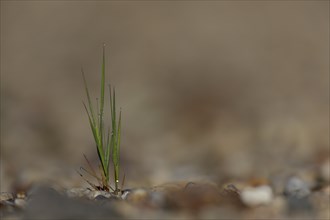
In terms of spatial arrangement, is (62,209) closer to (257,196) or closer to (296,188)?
(257,196)

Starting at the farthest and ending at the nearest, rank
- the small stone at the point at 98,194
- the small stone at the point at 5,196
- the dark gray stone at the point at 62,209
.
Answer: the small stone at the point at 5,196, the small stone at the point at 98,194, the dark gray stone at the point at 62,209

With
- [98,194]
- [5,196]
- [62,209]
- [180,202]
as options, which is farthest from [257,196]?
[5,196]

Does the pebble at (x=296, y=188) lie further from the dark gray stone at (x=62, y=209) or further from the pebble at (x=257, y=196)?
the dark gray stone at (x=62, y=209)

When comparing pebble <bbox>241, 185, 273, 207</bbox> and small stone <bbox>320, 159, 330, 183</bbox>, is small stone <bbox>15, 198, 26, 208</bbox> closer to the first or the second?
pebble <bbox>241, 185, 273, 207</bbox>

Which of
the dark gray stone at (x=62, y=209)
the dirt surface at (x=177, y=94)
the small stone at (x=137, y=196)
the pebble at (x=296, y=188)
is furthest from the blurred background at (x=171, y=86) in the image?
the dark gray stone at (x=62, y=209)

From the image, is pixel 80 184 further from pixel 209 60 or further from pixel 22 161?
pixel 209 60

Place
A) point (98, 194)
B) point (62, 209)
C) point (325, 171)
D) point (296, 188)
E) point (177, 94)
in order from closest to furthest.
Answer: point (62, 209) < point (98, 194) < point (296, 188) < point (325, 171) < point (177, 94)

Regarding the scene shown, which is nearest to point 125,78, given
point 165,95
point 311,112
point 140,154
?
point 165,95
